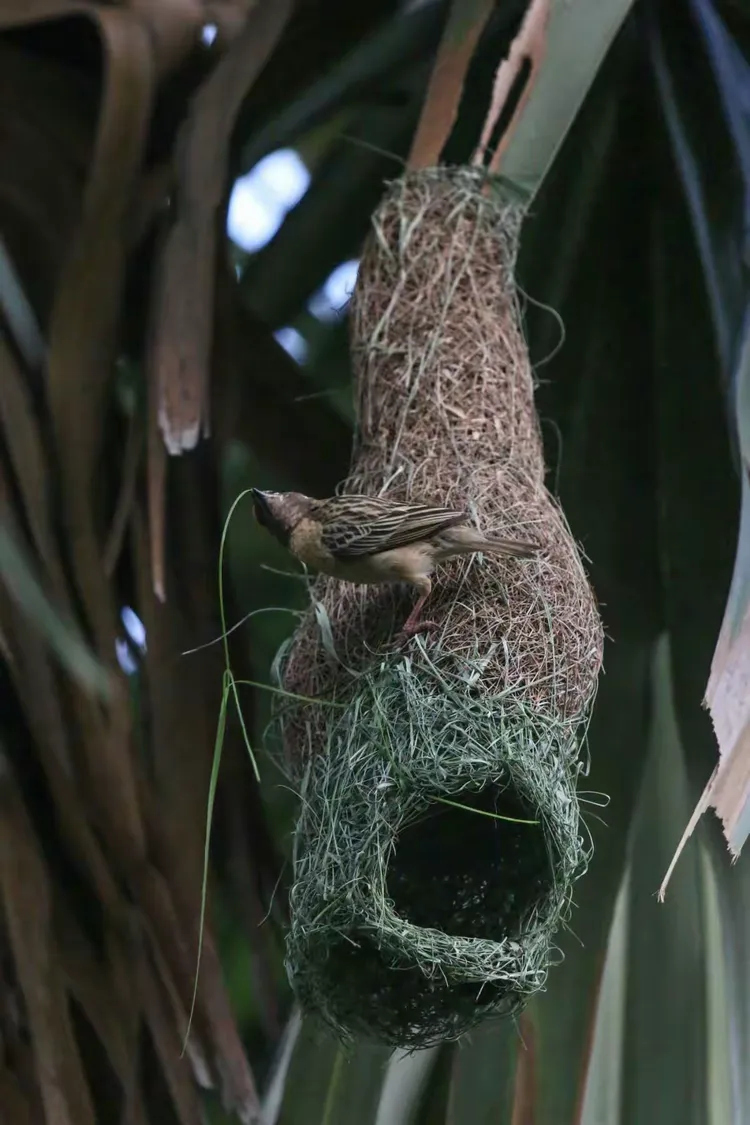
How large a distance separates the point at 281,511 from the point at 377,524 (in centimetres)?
17

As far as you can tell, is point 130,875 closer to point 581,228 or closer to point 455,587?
point 455,587

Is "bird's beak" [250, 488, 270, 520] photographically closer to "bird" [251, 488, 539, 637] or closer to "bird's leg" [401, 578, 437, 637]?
"bird" [251, 488, 539, 637]

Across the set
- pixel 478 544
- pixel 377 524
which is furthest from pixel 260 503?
pixel 478 544

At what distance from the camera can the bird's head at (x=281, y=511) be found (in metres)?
1.78

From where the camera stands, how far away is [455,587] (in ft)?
5.75

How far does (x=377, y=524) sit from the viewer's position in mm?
1680

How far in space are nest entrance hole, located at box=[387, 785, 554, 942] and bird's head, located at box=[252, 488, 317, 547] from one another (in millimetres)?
414

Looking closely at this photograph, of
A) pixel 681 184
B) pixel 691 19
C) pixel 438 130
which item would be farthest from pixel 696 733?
pixel 691 19

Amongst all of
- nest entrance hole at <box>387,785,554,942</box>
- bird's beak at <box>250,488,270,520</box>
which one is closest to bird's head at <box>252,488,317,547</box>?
bird's beak at <box>250,488,270,520</box>

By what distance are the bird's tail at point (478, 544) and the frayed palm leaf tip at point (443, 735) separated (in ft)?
0.15

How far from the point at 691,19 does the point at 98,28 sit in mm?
1060

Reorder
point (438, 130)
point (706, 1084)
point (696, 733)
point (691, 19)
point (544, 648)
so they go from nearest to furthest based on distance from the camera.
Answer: point (544, 648), point (706, 1084), point (696, 733), point (438, 130), point (691, 19)

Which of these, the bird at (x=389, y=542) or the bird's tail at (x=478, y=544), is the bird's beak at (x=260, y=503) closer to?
the bird at (x=389, y=542)

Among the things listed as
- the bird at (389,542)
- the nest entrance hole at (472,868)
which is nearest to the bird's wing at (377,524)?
the bird at (389,542)
